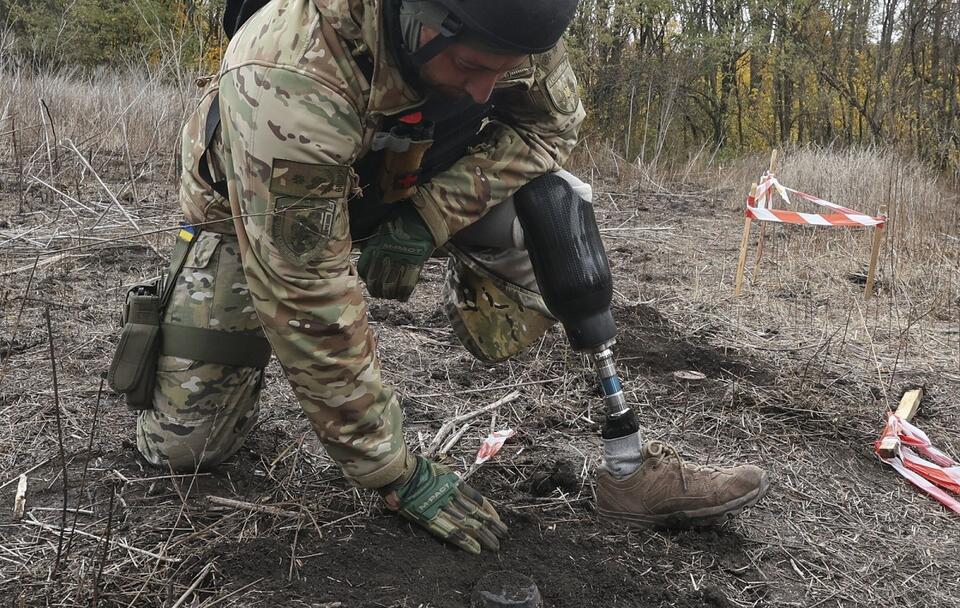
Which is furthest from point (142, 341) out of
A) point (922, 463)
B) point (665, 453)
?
point (922, 463)

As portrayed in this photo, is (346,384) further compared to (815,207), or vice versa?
(815,207)

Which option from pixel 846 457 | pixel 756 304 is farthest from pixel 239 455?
pixel 756 304

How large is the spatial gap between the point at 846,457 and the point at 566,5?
76.5 inches

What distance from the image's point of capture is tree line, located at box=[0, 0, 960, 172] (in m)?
10.3

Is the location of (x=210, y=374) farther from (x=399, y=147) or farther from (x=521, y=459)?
(x=521, y=459)

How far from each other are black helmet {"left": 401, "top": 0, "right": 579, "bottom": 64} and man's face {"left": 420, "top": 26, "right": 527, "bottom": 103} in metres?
0.02

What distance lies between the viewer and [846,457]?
2.82m

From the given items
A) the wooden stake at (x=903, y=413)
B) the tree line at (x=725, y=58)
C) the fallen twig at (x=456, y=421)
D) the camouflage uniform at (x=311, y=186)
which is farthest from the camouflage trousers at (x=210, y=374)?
the tree line at (x=725, y=58)

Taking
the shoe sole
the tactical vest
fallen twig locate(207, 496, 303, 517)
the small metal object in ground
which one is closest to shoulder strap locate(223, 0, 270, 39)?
the tactical vest

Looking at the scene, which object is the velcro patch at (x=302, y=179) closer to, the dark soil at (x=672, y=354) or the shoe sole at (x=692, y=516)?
the shoe sole at (x=692, y=516)

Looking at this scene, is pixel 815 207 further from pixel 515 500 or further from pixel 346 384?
pixel 346 384

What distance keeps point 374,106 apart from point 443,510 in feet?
3.27

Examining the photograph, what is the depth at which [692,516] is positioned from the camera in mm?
2189

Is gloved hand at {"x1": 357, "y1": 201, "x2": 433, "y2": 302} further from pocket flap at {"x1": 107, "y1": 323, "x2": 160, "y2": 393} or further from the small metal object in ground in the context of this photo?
the small metal object in ground
